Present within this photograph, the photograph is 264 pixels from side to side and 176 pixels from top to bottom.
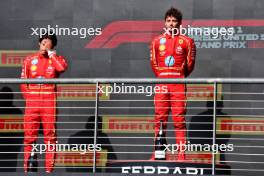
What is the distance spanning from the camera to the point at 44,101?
10039 mm

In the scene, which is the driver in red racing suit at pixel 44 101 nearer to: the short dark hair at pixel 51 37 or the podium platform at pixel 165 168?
the short dark hair at pixel 51 37

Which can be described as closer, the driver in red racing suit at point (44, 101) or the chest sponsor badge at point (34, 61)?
the driver in red racing suit at point (44, 101)

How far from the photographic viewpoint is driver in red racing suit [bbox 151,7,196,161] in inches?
375

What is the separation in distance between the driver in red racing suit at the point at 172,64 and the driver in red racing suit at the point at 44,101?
1171 mm

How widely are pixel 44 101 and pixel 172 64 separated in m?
1.59

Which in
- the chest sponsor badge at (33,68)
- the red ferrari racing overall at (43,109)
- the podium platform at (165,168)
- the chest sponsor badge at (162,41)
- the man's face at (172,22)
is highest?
the man's face at (172,22)

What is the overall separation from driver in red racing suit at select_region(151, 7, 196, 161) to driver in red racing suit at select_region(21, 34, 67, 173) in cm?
117

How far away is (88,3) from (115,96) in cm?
133

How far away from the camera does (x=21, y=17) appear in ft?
37.4

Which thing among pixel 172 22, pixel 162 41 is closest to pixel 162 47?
pixel 162 41

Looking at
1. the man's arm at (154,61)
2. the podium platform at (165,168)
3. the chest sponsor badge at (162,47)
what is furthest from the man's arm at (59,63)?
the podium platform at (165,168)

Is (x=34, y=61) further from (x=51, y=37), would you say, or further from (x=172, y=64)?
(x=172, y=64)

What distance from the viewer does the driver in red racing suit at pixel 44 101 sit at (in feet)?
32.7

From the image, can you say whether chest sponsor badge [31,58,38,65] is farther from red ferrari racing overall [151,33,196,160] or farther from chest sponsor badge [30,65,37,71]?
red ferrari racing overall [151,33,196,160]
